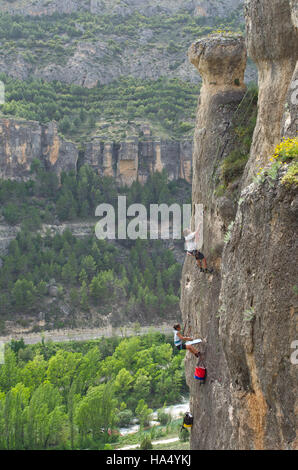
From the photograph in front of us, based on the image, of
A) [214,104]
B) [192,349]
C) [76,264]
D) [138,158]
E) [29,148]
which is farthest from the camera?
[138,158]

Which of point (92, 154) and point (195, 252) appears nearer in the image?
point (195, 252)

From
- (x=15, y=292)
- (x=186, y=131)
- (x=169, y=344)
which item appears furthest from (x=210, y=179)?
(x=186, y=131)

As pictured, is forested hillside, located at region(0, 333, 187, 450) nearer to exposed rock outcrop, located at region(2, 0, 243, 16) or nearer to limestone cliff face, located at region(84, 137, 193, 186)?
limestone cliff face, located at region(84, 137, 193, 186)

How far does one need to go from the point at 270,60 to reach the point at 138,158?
74.0 m

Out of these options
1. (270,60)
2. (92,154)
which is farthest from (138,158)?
(270,60)

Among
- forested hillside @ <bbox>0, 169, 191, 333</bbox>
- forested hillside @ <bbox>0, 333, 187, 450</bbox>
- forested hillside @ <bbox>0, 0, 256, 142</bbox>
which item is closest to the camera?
forested hillside @ <bbox>0, 333, 187, 450</bbox>

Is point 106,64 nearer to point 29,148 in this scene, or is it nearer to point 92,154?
point 92,154

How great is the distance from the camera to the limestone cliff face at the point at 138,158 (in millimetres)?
82688

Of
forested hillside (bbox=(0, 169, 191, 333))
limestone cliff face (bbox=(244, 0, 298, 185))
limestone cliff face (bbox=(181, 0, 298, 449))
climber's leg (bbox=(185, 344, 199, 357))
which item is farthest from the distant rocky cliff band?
limestone cliff face (bbox=(244, 0, 298, 185))

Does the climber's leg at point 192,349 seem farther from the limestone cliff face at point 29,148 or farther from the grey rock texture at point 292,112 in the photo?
the limestone cliff face at point 29,148

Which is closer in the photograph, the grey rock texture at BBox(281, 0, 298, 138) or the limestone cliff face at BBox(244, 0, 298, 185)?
the grey rock texture at BBox(281, 0, 298, 138)

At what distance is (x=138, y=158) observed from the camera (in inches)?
3322

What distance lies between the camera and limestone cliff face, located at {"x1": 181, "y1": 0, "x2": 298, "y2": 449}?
748 cm

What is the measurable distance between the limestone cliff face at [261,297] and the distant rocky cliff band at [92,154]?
2608 inches
